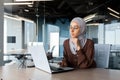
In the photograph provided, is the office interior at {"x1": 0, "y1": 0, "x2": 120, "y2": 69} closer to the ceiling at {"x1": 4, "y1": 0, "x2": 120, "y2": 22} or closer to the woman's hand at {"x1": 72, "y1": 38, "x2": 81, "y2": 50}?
the ceiling at {"x1": 4, "y1": 0, "x2": 120, "y2": 22}

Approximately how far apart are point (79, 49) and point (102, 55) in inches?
18.6

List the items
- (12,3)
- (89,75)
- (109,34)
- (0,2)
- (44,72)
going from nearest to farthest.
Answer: (89,75) → (44,72) → (0,2) → (109,34) → (12,3)

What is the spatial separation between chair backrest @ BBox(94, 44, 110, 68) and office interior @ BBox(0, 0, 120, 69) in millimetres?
2737

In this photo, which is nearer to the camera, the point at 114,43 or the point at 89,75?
the point at 89,75

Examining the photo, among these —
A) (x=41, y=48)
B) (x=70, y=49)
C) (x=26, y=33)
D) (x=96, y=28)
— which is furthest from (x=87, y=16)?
(x=41, y=48)

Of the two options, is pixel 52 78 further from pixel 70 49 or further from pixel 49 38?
pixel 49 38

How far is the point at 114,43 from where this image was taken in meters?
5.04

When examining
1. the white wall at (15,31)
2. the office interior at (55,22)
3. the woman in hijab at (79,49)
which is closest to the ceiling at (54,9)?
the office interior at (55,22)

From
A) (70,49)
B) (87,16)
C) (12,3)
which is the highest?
(12,3)

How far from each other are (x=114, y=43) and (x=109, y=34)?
23 cm

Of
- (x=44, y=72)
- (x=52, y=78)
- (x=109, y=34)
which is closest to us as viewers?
(x=52, y=78)

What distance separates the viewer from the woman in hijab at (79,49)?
6.31 feet

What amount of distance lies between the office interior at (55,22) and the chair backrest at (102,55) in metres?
2.74

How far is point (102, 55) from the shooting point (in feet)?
7.52
